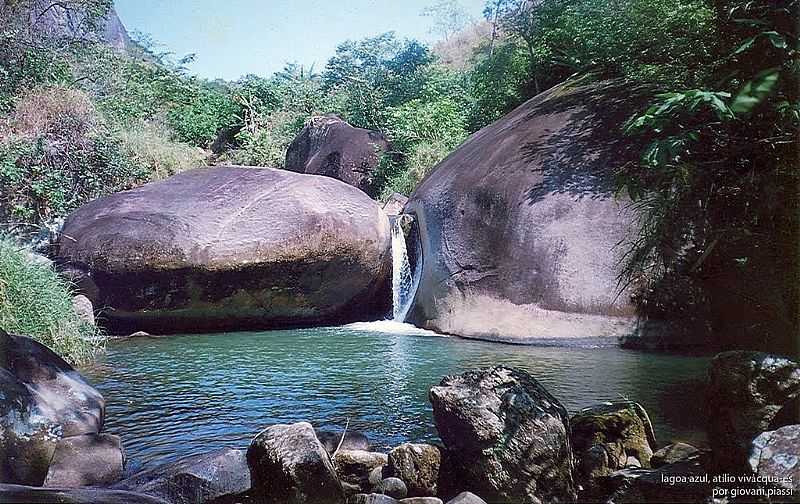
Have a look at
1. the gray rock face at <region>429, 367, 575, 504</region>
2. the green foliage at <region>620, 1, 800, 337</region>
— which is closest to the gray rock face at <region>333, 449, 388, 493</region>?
the gray rock face at <region>429, 367, 575, 504</region>

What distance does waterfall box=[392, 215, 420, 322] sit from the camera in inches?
391

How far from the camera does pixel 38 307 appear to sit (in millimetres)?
6242

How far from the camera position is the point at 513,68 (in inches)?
501

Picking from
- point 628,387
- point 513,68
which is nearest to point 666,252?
Result: point 628,387

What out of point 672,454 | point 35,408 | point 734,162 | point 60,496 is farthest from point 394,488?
point 734,162

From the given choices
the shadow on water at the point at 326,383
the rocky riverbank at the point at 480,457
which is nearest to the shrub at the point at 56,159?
the shadow on water at the point at 326,383

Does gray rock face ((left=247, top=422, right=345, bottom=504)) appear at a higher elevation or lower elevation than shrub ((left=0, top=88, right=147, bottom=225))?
lower

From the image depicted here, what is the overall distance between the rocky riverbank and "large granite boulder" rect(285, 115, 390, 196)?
13.0 m

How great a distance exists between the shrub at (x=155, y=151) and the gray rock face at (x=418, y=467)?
10671 mm

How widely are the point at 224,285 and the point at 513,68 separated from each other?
6857 millimetres

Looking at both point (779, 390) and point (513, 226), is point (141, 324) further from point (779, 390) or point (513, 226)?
point (779, 390)

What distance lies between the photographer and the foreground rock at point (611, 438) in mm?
3484

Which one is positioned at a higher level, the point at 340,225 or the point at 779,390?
the point at 340,225

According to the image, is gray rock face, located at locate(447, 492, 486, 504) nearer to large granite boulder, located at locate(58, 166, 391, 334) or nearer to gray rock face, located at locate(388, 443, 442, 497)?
gray rock face, located at locate(388, 443, 442, 497)
